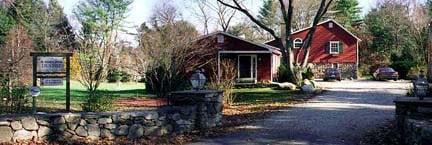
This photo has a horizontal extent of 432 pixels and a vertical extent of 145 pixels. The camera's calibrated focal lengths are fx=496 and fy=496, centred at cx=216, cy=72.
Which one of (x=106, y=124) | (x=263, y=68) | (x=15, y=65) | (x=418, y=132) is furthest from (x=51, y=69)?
(x=263, y=68)

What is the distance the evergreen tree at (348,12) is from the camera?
60.1 metres

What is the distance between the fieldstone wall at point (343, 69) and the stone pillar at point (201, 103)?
118ft

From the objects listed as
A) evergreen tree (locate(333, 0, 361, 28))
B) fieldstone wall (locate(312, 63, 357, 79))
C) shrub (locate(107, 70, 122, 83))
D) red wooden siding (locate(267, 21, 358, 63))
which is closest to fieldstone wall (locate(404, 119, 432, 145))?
shrub (locate(107, 70, 122, 83))

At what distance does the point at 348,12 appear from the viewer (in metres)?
61.5

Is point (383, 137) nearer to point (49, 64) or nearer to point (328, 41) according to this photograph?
point (49, 64)

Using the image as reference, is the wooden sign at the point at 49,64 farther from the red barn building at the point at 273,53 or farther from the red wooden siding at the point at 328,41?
the red wooden siding at the point at 328,41

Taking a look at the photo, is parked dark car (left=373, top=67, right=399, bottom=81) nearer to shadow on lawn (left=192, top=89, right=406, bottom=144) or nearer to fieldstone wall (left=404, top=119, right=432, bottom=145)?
shadow on lawn (left=192, top=89, right=406, bottom=144)

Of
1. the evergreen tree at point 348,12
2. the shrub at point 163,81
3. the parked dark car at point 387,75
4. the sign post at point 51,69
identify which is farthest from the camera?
the evergreen tree at point 348,12

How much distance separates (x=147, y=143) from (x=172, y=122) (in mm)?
1172

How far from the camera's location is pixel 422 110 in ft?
29.1

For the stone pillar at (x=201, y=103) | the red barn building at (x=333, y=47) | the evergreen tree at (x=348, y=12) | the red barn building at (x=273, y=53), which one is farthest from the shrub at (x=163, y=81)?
the evergreen tree at (x=348, y=12)

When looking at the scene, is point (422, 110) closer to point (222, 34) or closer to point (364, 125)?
point (364, 125)

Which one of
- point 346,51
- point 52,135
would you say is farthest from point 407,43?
point 52,135

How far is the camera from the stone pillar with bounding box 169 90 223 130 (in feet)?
34.8
